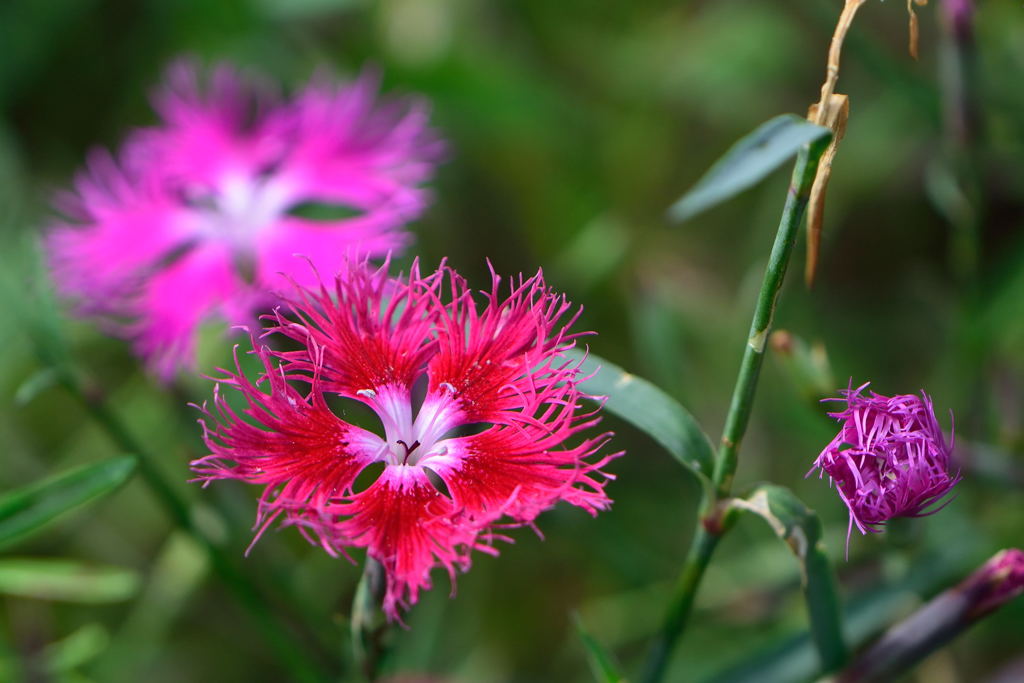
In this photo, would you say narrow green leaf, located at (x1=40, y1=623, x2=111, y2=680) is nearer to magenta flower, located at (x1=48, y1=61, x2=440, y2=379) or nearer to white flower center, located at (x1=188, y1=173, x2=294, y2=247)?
magenta flower, located at (x1=48, y1=61, x2=440, y2=379)

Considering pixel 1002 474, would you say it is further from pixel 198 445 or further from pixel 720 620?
pixel 198 445

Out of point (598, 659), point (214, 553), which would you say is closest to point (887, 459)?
point (598, 659)

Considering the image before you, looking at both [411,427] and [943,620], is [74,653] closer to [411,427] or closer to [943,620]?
[411,427]

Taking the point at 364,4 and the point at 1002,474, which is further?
the point at 364,4

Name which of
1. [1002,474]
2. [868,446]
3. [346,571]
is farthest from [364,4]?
[868,446]

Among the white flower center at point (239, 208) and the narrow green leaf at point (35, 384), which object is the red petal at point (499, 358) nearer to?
the narrow green leaf at point (35, 384)

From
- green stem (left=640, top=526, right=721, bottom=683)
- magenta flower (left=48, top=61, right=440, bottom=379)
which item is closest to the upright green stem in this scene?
green stem (left=640, top=526, right=721, bottom=683)

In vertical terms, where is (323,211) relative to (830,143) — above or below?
above

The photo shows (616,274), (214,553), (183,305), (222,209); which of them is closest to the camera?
(214,553)
